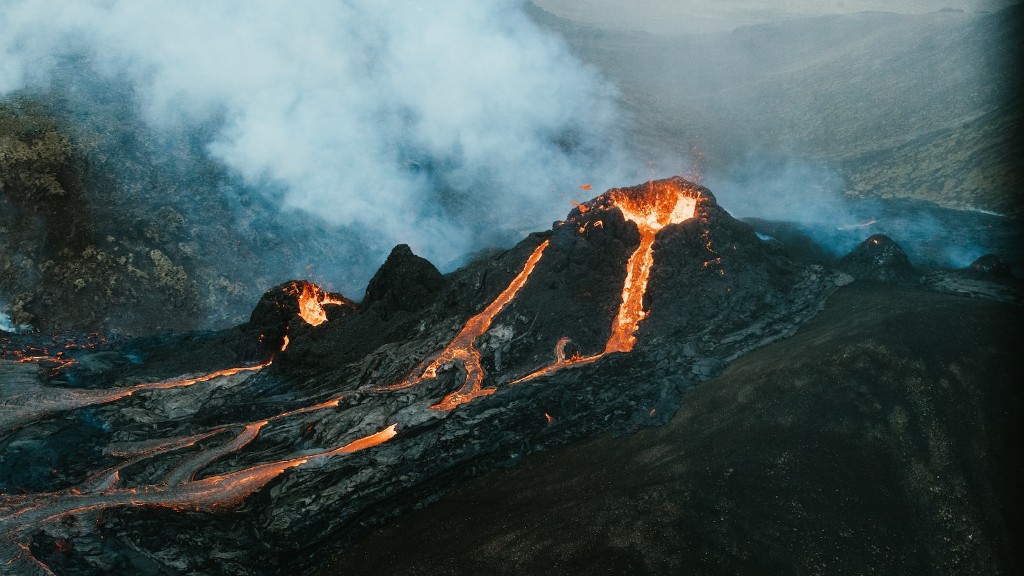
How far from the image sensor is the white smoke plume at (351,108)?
55.9m

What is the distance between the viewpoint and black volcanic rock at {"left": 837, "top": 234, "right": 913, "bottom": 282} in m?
34.3

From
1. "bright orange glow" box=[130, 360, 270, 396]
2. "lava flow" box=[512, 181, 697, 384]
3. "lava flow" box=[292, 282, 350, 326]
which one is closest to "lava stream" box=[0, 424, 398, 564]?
"bright orange glow" box=[130, 360, 270, 396]

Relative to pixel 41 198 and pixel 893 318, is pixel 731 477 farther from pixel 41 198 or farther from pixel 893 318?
pixel 41 198

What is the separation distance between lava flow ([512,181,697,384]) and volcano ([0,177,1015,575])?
147 mm

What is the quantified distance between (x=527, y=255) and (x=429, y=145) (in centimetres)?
3537

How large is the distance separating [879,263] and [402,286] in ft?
103

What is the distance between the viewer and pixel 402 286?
34219 millimetres

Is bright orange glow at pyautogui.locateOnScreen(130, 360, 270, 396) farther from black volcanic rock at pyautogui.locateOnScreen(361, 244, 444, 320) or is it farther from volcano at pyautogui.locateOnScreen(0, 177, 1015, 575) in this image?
black volcanic rock at pyautogui.locateOnScreen(361, 244, 444, 320)

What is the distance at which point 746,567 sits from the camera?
50.0ft

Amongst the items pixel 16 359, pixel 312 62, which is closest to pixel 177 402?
pixel 16 359

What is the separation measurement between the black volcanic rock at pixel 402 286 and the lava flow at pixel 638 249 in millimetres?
9721

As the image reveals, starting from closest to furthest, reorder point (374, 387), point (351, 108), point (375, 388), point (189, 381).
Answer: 1. point (375, 388)
2. point (374, 387)
3. point (189, 381)
4. point (351, 108)

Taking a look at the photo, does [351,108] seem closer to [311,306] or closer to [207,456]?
[311,306]

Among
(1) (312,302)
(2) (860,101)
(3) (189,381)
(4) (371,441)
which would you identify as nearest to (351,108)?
(1) (312,302)
